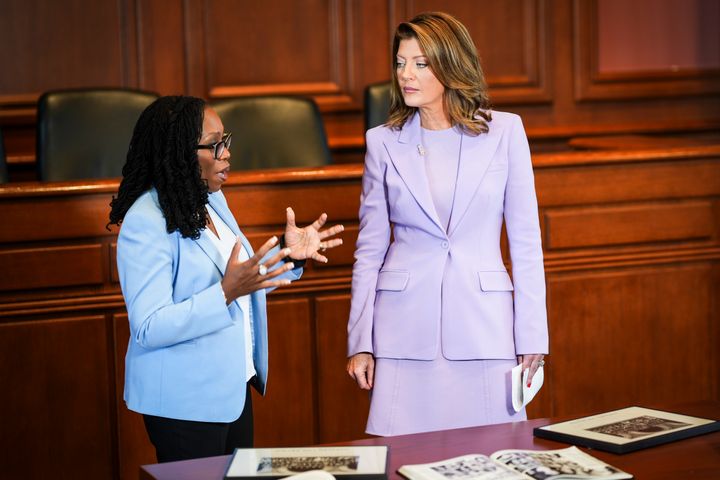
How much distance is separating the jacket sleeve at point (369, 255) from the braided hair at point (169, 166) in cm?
43

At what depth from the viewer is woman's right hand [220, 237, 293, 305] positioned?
2111 mm

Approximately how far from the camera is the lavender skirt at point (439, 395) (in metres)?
2.46

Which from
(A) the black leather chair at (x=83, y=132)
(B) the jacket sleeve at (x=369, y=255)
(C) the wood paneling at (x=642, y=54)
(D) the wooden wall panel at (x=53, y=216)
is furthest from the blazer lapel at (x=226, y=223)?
(C) the wood paneling at (x=642, y=54)

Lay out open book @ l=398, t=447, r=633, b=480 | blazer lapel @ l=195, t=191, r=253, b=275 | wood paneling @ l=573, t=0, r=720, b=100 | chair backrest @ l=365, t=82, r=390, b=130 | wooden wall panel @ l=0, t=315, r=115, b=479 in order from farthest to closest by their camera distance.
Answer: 1. wood paneling @ l=573, t=0, r=720, b=100
2. chair backrest @ l=365, t=82, r=390, b=130
3. wooden wall panel @ l=0, t=315, r=115, b=479
4. blazer lapel @ l=195, t=191, r=253, b=275
5. open book @ l=398, t=447, r=633, b=480

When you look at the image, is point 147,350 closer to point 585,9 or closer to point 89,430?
point 89,430

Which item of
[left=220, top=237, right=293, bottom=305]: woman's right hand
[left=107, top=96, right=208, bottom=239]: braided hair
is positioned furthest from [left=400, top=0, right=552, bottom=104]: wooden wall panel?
[left=220, top=237, right=293, bottom=305]: woman's right hand

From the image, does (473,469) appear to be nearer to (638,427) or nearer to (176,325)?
(638,427)

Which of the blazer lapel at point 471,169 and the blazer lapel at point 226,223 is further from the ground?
the blazer lapel at point 471,169

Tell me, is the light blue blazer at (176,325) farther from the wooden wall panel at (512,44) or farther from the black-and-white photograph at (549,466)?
the wooden wall panel at (512,44)

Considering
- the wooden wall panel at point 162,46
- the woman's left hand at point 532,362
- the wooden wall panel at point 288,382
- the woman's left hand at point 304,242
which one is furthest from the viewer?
the wooden wall panel at point 162,46

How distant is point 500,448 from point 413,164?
769 mm

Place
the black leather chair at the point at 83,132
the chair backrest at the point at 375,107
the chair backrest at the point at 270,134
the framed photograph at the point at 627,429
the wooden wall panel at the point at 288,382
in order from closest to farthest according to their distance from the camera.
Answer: the framed photograph at the point at 627,429, the wooden wall panel at the point at 288,382, the black leather chair at the point at 83,132, the chair backrest at the point at 270,134, the chair backrest at the point at 375,107

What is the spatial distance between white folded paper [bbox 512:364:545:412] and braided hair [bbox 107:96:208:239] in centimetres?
81

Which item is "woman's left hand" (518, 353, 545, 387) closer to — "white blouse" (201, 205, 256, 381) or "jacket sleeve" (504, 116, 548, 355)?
"jacket sleeve" (504, 116, 548, 355)
